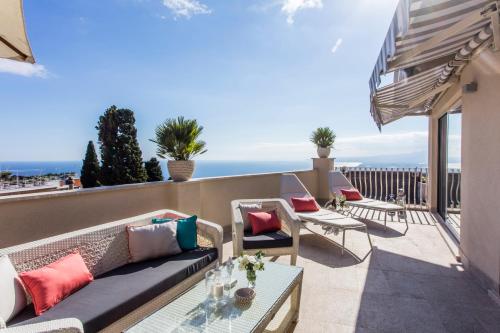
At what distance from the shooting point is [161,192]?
4.70 metres

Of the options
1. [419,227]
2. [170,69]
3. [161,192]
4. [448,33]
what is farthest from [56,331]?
[170,69]

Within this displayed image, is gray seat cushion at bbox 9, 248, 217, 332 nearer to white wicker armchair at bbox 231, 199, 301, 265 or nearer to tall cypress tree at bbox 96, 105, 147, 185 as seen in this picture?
white wicker armchair at bbox 231, 199, 301, 265

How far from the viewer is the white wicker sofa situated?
72.4 inches

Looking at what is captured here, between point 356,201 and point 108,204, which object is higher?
point 108,204

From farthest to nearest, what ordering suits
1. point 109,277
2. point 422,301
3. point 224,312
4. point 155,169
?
point 155,169 < point 422,301 < point 109,277 < point 224,312

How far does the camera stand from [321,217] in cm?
486

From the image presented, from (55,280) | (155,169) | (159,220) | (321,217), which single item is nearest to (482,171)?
(321,217)

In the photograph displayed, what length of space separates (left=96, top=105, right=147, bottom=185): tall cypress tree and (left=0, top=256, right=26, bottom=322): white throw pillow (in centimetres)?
1395

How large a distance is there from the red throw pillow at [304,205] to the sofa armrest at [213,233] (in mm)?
2437

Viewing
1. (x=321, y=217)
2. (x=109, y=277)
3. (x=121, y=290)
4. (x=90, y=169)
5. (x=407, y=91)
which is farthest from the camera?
(x=90, y=169)

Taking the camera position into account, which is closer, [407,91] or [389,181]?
[407,91]

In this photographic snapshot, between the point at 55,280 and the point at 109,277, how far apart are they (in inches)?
19.7

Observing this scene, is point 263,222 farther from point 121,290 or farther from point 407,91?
point 407,91

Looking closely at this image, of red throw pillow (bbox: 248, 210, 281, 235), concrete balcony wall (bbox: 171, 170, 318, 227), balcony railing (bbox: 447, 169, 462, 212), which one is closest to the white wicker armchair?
red throw pillow (bbox: 248, 210, 281, 235)
